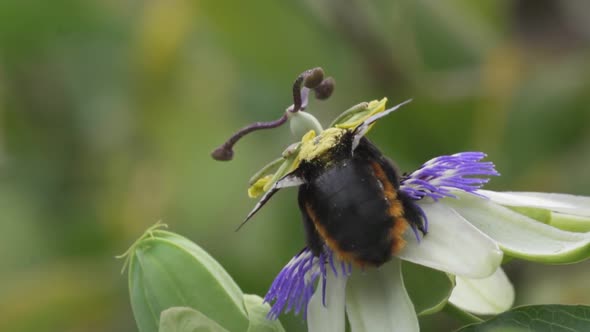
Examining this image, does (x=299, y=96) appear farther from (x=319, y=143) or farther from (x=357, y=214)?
(x=357, y=214)

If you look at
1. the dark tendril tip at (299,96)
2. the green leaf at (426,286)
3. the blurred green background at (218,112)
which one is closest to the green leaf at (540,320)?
the green leaf at (426,286)

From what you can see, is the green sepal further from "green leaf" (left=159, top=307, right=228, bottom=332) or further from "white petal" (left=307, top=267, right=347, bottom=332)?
"green leaf" (left=159, top=307, right=228, bottom=332)

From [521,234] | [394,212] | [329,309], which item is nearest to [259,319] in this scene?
[329,309]

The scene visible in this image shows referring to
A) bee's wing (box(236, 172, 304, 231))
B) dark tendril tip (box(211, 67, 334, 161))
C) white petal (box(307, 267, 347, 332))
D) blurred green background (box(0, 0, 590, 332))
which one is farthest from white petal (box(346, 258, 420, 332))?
blurred green background (box(0, 0, 590, 332))

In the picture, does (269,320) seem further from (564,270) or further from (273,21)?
(273,21)

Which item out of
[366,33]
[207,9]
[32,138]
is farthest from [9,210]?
[366,33]
